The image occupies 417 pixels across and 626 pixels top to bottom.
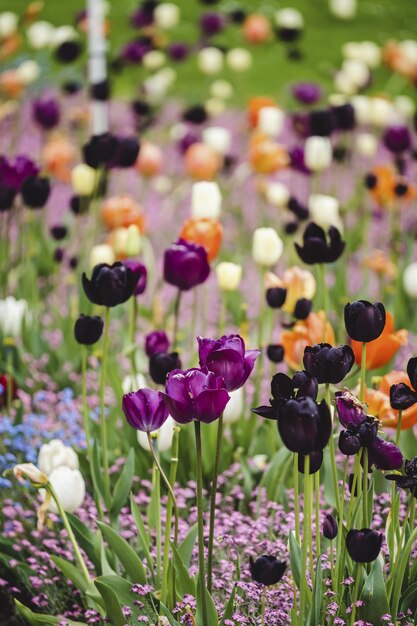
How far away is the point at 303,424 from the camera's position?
1.04 m

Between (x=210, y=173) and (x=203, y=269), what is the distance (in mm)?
2060

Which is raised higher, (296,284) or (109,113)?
(296,284)

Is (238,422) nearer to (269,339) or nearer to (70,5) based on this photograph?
(269,339)

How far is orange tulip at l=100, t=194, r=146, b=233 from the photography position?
2.70 m

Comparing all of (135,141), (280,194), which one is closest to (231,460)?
(135,141)

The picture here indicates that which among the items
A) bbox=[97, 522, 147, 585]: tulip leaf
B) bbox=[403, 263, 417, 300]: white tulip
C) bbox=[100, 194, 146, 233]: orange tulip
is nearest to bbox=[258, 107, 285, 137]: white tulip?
bbox=[100, 194, 146, 233]: orange tulip

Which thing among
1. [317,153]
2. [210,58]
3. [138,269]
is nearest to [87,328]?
[138,269]

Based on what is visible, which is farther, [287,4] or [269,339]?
[287,4]

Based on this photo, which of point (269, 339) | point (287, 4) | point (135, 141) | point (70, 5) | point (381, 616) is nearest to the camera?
point (381, 616)

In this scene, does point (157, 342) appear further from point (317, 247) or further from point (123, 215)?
point (123, 215)

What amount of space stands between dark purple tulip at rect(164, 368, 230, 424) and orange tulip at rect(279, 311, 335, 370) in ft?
1.95

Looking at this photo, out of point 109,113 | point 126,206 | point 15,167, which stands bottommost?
point 109,113

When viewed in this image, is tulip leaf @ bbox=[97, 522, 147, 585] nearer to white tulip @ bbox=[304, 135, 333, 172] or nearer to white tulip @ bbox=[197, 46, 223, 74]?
white tulip @ bbox=[304, 135, 333, 172]

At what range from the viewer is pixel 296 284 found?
2000 millimetres
